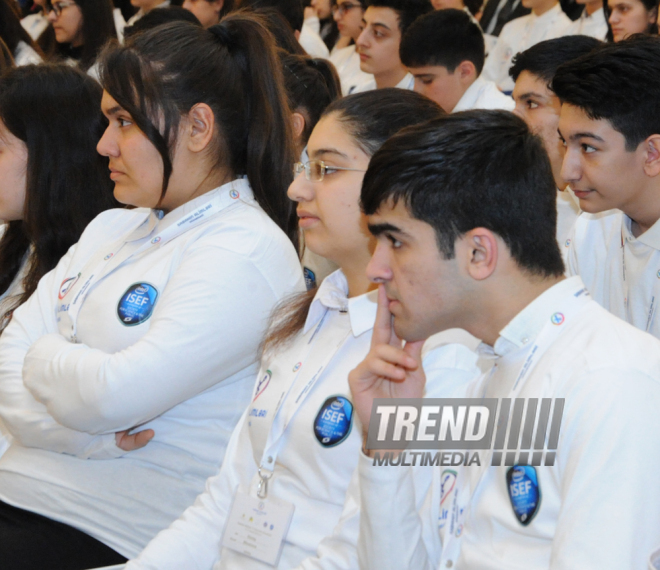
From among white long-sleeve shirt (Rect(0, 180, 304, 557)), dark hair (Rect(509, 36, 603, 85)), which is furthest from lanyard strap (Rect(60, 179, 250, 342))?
dark hair (Rect(509, 36, 603, 85))

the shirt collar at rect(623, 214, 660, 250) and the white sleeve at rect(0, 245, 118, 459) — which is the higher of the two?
the shirt collar at rect(623, 214, 660, 250)

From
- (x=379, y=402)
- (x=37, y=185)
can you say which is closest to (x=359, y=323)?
(x=379, y=402)

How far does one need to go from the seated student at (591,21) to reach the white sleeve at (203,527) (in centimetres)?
464

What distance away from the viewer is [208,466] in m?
2.12

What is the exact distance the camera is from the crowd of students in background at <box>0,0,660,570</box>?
4.42 feet

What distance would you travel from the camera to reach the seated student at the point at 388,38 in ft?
18.4

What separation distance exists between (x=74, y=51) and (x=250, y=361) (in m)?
3.84

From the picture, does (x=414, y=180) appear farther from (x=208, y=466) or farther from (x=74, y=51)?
(x=74, y=51)

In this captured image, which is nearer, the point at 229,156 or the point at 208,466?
the point at 208,466

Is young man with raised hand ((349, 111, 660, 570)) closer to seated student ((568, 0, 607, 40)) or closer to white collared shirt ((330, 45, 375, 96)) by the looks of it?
seated student ((568, 0, 607, 40))

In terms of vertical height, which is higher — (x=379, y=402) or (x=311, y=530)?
(x=379, y=402)

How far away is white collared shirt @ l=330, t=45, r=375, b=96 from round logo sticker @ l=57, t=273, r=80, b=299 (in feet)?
14.4

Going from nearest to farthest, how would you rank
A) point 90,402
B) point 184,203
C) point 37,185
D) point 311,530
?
1. point 311,530
2. point 90,402
3. point 184,203
4. point 37,185

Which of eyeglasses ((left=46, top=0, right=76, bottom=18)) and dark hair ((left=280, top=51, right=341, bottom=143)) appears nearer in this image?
dark hair ((left=280, top=51, right=341, bottom=143))
